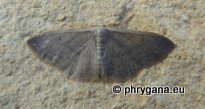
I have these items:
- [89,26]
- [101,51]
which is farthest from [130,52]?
[89,26]

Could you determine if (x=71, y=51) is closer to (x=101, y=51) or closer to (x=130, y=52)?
(x=101, y=51)

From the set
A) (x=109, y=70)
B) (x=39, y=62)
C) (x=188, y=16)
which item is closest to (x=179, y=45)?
(x=188, y=16)

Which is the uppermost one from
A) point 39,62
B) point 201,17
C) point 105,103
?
point 201,17

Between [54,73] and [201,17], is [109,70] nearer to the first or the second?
[54,73]
